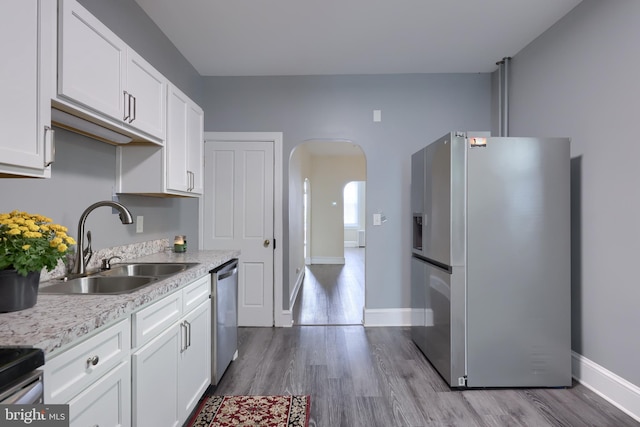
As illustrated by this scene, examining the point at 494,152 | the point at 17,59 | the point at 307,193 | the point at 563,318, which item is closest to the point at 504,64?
the point at 494,152

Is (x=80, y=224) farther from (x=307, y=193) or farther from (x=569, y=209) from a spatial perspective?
(x=307, y=193)

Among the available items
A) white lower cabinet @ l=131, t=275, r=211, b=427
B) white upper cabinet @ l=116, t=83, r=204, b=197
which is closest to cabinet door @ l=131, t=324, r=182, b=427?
white lower cabinet @ l=131, t=275, r=211, b=427

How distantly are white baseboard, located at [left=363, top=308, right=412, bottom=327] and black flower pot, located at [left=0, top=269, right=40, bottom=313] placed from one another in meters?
3.07

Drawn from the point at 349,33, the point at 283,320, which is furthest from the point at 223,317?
the point at 349,33

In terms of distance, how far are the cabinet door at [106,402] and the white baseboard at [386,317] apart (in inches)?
107

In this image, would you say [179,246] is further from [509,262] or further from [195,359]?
[509,262]

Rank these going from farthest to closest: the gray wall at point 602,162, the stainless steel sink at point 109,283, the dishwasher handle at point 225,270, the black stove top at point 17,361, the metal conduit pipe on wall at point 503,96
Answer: the metal conduit pipe on wall at point 503,96 → the dishwasher handle at point 225,270 → the gray wall at point 602,162 → the stainless steel sink at point 109,283 → the black stove top at point 17,361

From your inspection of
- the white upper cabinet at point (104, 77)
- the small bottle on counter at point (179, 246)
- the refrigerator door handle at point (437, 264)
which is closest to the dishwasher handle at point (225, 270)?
the small bottle on counter at point (179, 246)

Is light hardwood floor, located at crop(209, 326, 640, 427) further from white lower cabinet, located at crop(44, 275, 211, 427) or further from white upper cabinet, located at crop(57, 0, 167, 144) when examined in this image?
white upper cabinet, located at crop(57, 0, 167, 144)

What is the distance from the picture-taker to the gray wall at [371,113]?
12.4ft

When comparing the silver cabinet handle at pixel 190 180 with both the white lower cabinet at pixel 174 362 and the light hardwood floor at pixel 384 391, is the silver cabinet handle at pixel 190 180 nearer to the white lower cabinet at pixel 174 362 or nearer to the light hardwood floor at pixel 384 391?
the white lower cabinet at pixel 174 362

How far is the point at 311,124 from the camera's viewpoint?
380 cm

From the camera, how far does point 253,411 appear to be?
6.97 ft

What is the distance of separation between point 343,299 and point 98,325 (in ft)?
13.4
